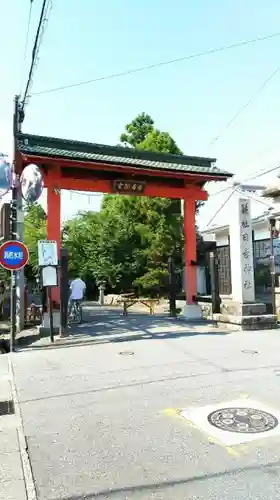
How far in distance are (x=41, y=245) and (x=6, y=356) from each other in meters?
3.33

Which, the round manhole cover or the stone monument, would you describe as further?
the stone monument

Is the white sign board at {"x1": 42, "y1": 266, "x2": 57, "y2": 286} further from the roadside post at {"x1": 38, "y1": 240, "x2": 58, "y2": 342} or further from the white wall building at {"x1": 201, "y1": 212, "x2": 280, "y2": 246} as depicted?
the white wall building at {"x1": 201, "y1": 212, "x2": 280, "y2": 246}

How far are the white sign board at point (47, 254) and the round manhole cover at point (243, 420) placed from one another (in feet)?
25.1

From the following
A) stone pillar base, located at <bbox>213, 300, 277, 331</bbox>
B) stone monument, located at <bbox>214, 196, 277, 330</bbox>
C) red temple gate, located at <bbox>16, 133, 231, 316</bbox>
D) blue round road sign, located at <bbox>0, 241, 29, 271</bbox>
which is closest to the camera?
blue round road sign, located at <bbox>0, 241, 29, 271</bbox>

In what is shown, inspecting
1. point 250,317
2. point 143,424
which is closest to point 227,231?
point 250,317

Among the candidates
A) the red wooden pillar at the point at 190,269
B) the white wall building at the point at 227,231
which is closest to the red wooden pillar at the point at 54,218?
the red wooden pillar at the point at 190,269

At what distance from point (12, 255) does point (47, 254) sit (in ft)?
4.33

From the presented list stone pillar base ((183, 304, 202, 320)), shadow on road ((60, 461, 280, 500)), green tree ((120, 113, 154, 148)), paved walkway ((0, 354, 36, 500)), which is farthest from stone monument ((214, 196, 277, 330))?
green tree ((120, 113, 154, 148))

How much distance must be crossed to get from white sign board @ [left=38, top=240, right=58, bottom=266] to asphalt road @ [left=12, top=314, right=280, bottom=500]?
9.56 feet

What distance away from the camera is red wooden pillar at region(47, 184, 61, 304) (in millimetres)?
13336

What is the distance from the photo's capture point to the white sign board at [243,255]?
42.9 feet

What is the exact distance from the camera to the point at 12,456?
14.3 feet

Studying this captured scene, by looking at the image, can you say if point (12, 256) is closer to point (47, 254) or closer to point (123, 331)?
point (47, 254)

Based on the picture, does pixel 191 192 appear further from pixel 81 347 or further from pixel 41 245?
pixel 81 347
